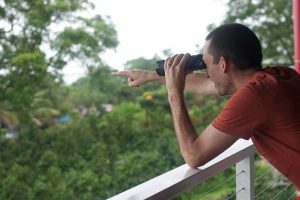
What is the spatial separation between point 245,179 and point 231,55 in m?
0.48

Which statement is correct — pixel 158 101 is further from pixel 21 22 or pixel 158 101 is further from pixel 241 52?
pixel 241 52

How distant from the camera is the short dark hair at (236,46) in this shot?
3.23 ft

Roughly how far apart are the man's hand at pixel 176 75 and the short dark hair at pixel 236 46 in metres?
0.07

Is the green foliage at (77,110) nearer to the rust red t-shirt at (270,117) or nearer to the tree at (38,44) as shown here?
the tree at (38,44)

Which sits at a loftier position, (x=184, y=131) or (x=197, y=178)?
(x=184, y=131)

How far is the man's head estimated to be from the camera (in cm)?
99

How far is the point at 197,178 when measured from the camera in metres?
1.02

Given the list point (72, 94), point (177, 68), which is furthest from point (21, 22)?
point (177, 68)

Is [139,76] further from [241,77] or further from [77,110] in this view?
[77,110]

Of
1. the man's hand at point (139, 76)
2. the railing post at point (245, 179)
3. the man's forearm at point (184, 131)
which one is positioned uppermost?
the man's hand at point (139, 76)

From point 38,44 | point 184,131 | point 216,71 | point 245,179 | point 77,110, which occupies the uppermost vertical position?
point 38,44

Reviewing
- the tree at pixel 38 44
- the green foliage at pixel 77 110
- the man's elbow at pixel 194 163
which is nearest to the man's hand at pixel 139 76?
the man's elbow at pixel 194 163

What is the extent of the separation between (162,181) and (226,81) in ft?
0.88

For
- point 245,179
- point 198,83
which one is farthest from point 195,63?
point 245,179
